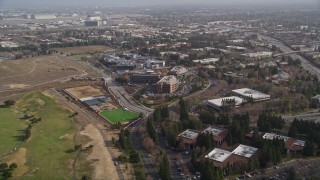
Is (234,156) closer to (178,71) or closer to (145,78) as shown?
(145,78)

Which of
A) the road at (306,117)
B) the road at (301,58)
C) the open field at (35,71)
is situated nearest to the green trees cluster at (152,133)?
the road at (306,117)

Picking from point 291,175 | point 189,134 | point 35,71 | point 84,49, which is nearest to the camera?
point 291,175

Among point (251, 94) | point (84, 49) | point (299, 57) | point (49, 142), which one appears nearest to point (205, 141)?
point (49, 142)

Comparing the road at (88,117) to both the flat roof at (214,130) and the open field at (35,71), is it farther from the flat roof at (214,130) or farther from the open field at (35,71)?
the flat roof at (214,130)

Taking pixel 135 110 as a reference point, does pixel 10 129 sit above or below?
above

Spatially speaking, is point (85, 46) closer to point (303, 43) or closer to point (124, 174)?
point (303, 43)

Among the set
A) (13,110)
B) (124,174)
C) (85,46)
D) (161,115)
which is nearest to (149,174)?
(124,174)
